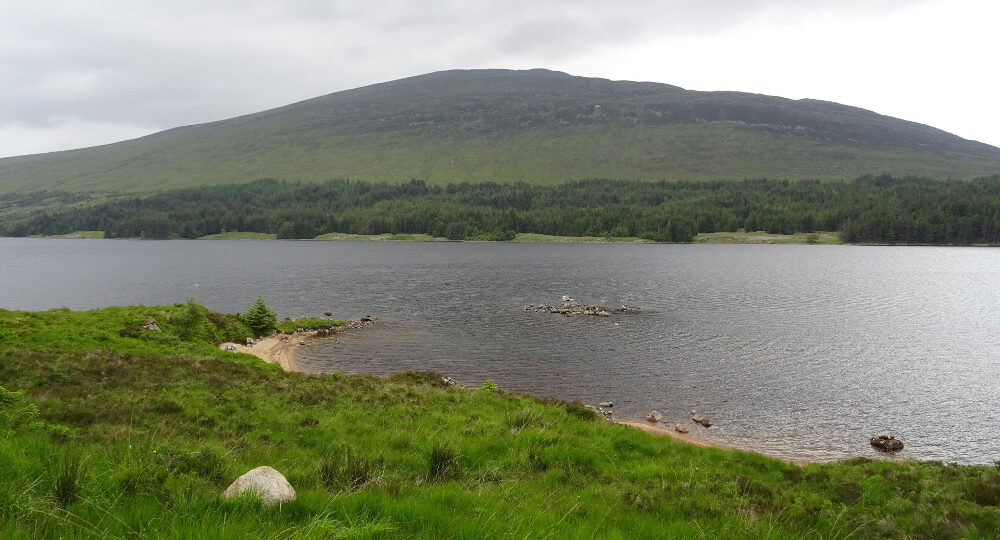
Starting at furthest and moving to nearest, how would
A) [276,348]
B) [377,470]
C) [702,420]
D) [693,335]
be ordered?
[693,335]
[276,348]
[702,420]
[377,470]

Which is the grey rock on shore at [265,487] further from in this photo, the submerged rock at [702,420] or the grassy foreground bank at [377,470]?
the submerged rock at [702,420]

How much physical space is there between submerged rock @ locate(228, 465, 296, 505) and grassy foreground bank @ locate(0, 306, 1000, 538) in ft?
0.81

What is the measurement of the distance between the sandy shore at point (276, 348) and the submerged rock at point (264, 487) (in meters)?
33.6

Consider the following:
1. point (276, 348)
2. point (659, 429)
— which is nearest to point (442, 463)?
point (659, 429)

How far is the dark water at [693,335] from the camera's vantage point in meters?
31.5

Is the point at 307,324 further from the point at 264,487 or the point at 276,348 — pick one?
the point at 264,487

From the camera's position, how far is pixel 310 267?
405 feet

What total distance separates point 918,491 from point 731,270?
375 ft

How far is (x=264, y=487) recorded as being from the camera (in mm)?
7129

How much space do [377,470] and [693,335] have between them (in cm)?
4894

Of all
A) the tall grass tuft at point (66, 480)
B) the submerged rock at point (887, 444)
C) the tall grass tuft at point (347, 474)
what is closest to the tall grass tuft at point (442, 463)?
the tall grass tuft at point (347, 474)

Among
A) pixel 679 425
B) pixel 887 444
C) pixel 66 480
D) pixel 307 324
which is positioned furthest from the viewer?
pixel 307 324

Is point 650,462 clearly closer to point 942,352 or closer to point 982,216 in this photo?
point 942,352

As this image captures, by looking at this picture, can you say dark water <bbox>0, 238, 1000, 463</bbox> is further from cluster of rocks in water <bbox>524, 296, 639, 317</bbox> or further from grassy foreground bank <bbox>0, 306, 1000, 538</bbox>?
grassy foreground bank <bbox>0, 306, 1000, 538</bbox>
